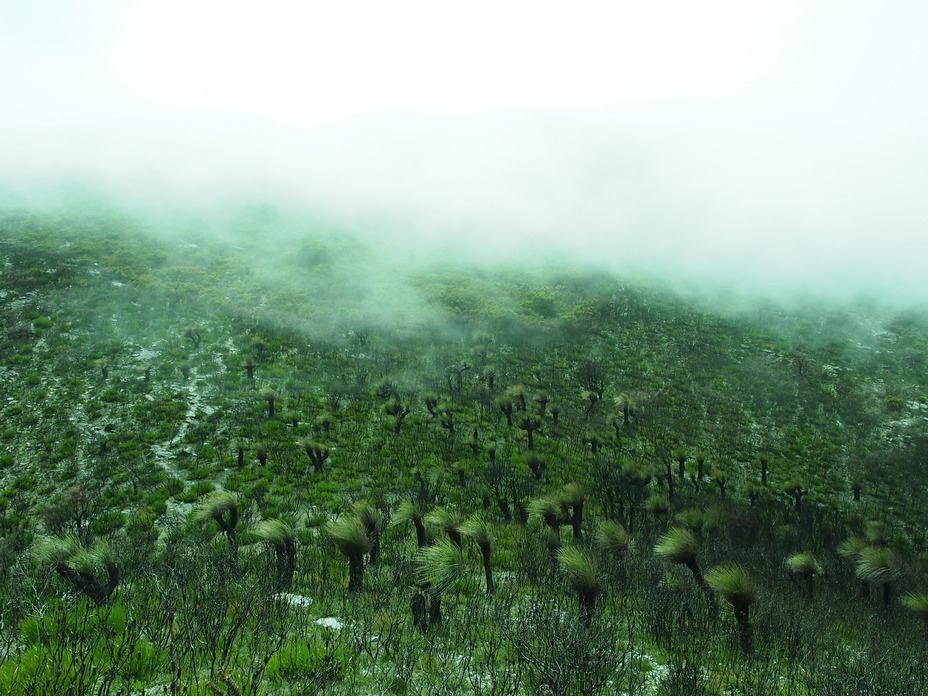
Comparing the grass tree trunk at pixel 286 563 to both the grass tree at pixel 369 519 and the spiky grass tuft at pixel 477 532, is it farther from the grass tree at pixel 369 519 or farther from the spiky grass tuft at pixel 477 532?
the spiky grass tuft at pixel 477 532

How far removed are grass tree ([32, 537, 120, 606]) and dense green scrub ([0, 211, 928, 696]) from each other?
0.06m

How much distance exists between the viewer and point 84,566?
6660 mm

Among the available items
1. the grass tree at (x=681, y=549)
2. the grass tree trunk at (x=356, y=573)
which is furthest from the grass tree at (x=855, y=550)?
the grass tree trunk at (x=356, y=573)

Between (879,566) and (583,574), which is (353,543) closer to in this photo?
(583,574)

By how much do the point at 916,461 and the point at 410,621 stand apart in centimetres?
3615

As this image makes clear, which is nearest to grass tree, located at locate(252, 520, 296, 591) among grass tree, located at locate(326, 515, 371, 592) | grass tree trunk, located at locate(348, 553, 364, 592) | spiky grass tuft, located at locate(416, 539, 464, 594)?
grass tree, located at locate(326, 515, 371, 592)

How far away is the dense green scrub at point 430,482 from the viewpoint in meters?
5.54

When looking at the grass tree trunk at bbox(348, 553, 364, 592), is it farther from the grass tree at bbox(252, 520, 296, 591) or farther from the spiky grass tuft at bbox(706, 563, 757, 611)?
the spiky grass tuft at bbox(706, 563, 757, 611)

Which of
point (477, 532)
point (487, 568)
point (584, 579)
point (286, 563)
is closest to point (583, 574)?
point (584, 579)

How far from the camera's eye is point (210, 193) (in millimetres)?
77062

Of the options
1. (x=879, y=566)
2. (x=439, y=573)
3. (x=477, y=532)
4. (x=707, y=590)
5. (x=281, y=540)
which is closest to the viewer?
(x=439, y=573)

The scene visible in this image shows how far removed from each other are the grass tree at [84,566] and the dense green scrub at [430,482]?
0.06 metres

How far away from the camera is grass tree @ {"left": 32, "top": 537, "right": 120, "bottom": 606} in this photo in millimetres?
6652

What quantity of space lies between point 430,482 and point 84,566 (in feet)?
37.6
